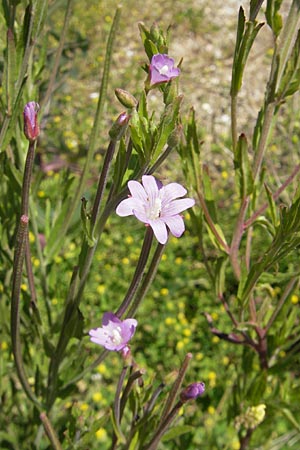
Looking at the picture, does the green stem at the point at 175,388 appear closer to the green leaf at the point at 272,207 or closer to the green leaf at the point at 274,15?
the green leaf at the point at 272,207

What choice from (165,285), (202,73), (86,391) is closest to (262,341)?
(86,391)

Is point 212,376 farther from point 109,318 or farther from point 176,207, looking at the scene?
point 176,207

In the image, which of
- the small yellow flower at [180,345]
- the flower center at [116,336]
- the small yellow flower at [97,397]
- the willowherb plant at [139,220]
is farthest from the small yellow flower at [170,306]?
the flower center at [116,336]

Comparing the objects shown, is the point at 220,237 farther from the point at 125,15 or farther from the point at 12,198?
the point at 125,15

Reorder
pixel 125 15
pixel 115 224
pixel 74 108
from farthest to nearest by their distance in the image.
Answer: pixel 125 15, pixel 74 108, pixel 115 224

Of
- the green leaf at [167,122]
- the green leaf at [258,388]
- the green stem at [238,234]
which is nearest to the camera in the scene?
the green leaf at [167,122]
